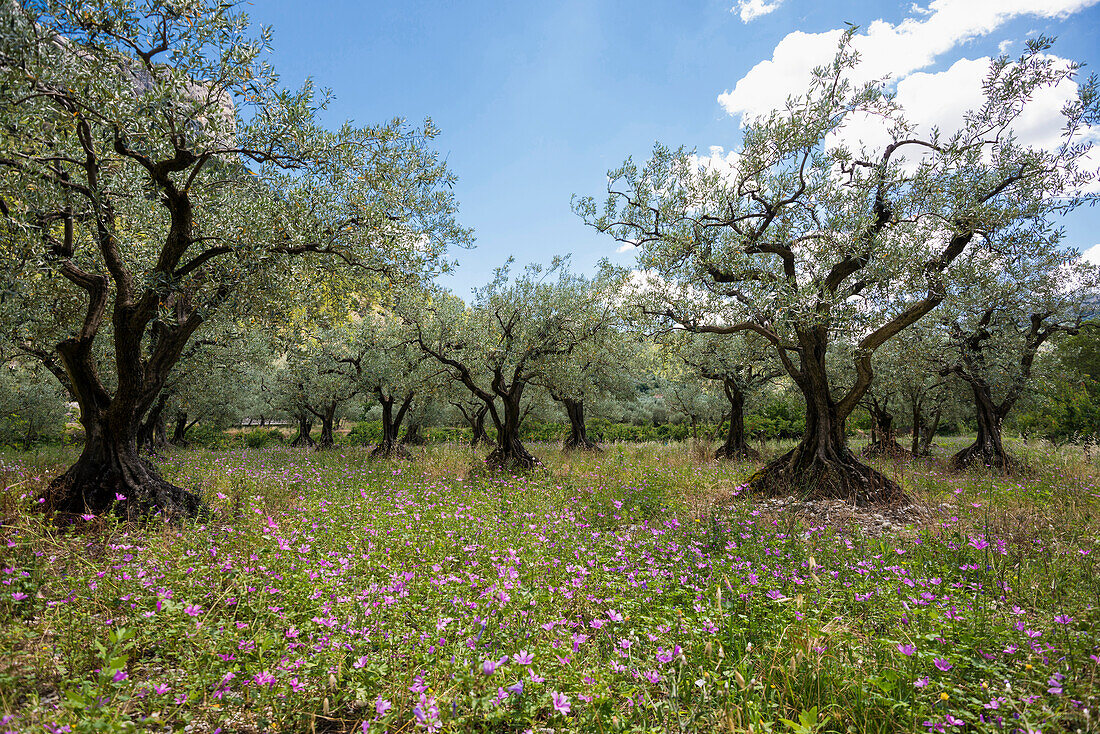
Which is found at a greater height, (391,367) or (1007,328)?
(1007,328)

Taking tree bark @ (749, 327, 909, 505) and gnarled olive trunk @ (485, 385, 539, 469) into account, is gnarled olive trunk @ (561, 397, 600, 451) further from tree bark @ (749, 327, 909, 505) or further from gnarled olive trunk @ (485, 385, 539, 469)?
tree bark @ (749, 327, 909, 505)

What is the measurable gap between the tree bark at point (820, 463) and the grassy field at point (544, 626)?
6.53ft

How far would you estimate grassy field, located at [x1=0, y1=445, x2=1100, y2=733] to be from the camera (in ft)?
10.1

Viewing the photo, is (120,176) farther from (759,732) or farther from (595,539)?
(759,732)

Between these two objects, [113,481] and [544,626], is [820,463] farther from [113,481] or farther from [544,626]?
[113,481]

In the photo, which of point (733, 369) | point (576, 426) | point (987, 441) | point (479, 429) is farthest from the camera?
point (479, 429)

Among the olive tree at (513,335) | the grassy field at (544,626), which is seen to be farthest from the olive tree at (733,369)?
the grassy field at (544,626)

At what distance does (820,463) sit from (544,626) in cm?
944

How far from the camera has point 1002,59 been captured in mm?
9164

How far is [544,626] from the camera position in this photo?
386cm

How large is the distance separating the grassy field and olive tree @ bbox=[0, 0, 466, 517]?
217 cm

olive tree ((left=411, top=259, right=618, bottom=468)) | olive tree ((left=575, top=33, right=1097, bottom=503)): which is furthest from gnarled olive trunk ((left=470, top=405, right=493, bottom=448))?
olive tree ((left=575, top=33, right=1097, bottom=503))

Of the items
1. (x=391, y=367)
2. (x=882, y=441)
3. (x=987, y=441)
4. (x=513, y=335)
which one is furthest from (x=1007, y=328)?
(x=391, y=367)

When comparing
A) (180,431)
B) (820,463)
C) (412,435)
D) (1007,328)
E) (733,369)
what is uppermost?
(1007,328)
